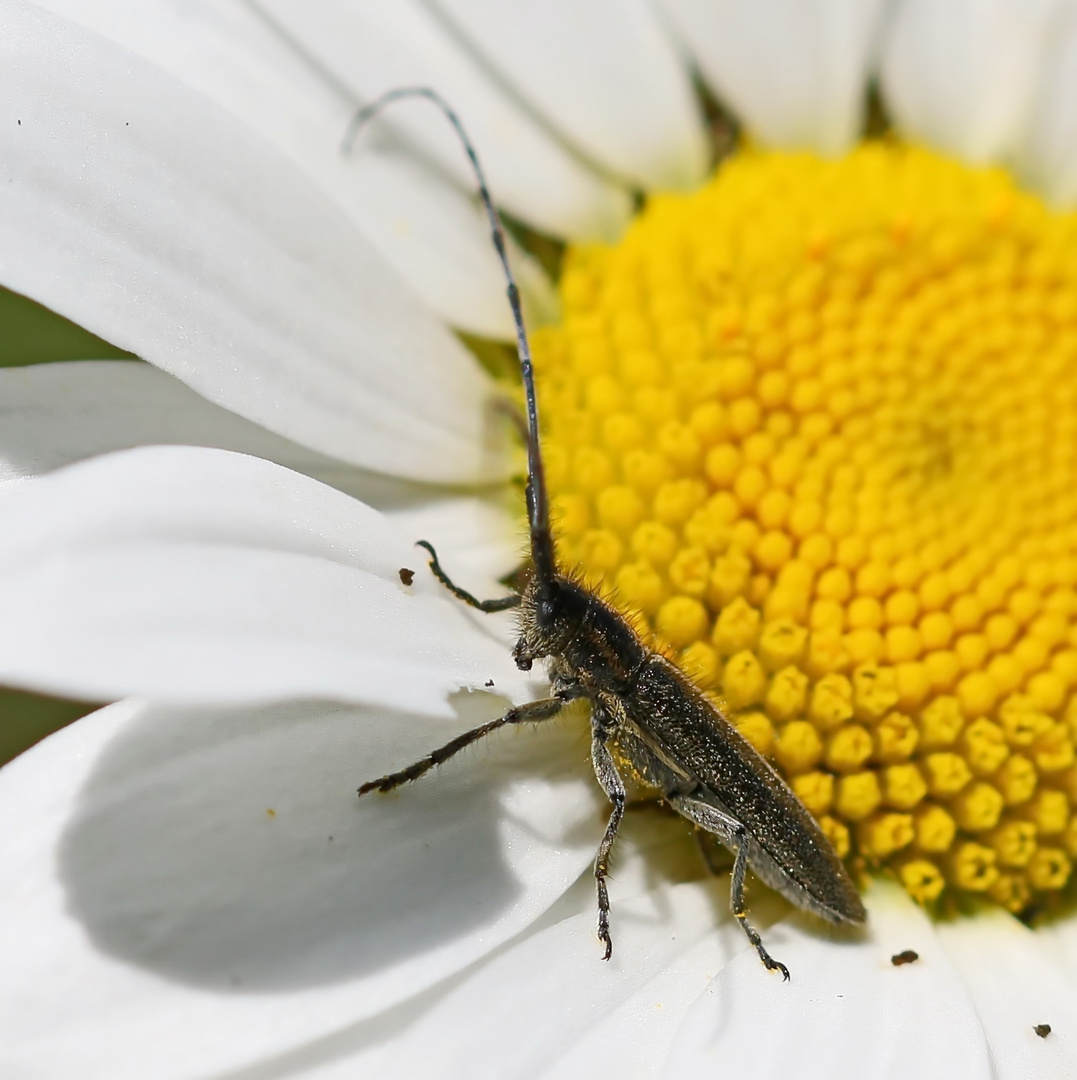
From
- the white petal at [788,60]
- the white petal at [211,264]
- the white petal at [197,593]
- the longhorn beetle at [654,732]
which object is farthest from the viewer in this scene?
the white petal at [788,60]

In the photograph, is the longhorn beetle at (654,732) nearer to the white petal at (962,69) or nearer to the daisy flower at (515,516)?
the daisy flower at (515,516)

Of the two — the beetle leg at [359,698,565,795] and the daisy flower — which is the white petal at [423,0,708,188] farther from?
the beetle leg at [359,698,565,795]

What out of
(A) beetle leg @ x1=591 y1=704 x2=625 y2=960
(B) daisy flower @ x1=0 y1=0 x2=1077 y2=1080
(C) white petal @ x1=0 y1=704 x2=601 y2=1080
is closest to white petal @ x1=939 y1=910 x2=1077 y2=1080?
(B) daisy flower @ x1=0 y1=0 x2=1077 y2=1080

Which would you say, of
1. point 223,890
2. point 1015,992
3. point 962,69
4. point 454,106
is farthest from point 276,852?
point 962,69

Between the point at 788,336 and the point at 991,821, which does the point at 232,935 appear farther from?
the point at 788,336

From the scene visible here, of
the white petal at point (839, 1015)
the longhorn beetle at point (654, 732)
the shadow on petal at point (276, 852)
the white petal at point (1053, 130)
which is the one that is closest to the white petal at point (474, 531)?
the longhorn beetle at point (654, 732)
